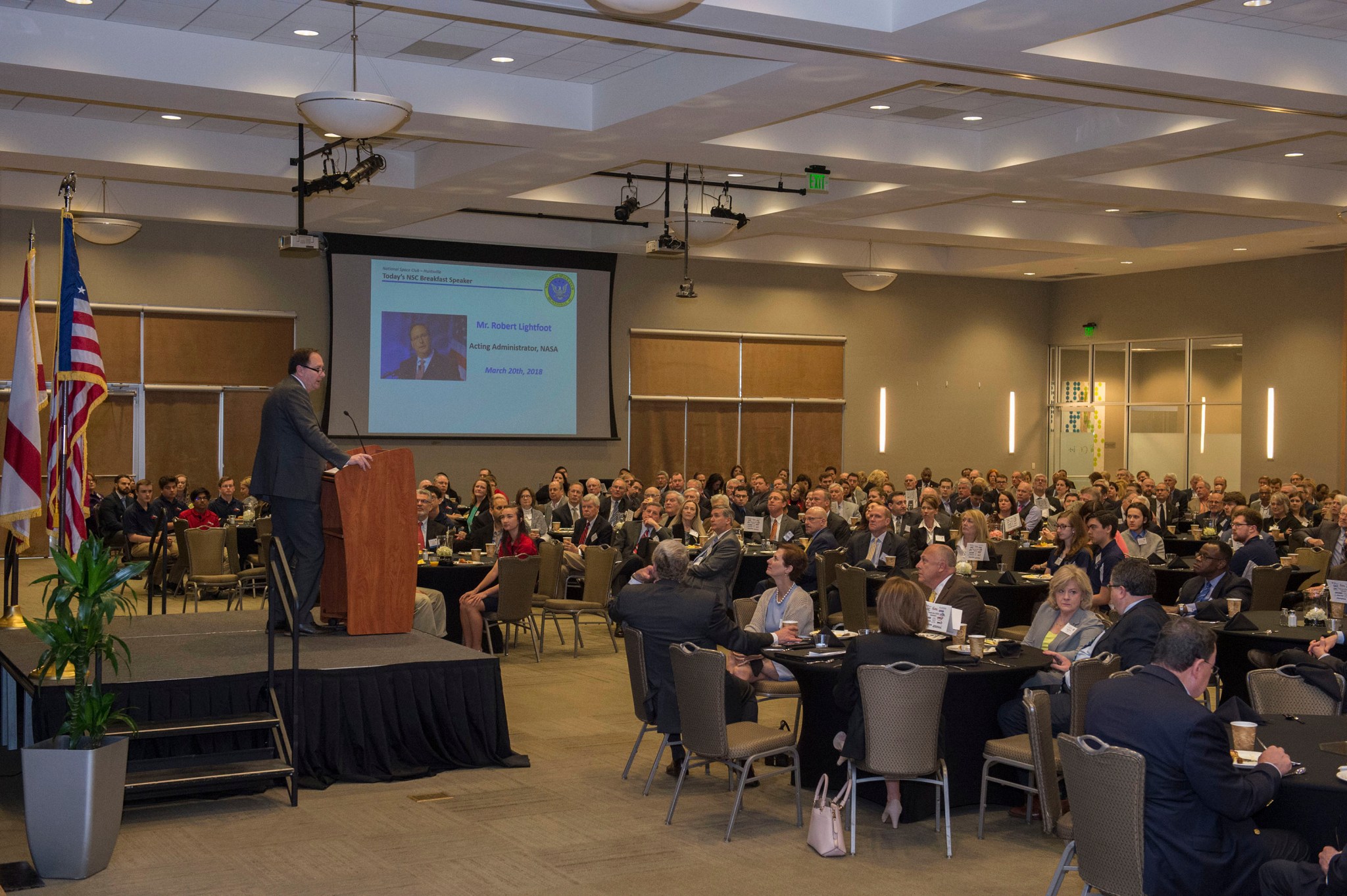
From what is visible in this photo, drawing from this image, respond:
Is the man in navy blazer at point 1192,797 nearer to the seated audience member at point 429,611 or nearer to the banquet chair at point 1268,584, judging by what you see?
the seated audience member at point 429,611

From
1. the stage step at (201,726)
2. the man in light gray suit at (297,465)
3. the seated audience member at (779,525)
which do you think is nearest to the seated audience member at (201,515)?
the seated audience member at (779,525)

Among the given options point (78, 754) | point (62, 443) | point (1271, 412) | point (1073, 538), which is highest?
point (1271, 412)

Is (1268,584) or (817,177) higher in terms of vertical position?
(817,177)

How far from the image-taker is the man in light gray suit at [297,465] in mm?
6988

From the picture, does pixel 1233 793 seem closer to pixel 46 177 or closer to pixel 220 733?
pixel 220 733

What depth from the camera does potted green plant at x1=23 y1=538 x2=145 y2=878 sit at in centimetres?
516

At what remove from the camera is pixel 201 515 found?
13.9m

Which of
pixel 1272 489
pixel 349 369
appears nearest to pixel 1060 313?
pixel 1272 489

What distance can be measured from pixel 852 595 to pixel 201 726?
4829 mm

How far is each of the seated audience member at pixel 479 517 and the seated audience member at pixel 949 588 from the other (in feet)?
16.5

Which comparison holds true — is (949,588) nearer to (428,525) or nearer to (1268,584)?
(1268,584)

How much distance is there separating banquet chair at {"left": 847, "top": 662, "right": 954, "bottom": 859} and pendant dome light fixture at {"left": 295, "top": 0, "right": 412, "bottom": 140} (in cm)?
449

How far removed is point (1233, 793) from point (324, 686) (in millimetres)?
4355

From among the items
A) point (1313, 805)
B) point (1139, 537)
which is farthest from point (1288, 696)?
point (1139, 537)
